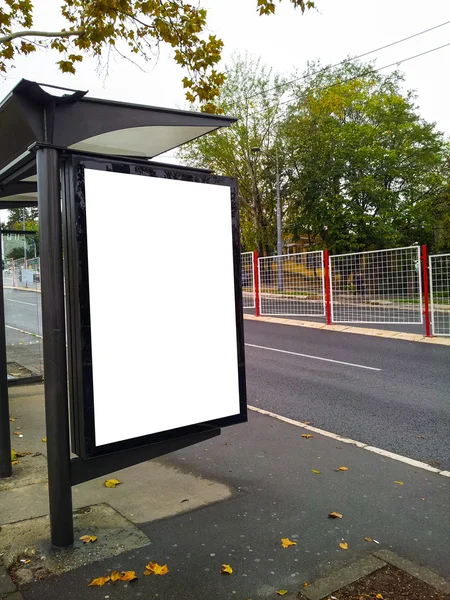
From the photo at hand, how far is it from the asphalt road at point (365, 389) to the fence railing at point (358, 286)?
1554mm

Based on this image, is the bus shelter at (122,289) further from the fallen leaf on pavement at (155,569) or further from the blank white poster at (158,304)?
the fallen leaf on pavement at (155,569)

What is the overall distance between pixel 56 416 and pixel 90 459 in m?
0.35

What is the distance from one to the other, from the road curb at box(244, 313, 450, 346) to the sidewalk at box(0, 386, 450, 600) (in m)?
7.79

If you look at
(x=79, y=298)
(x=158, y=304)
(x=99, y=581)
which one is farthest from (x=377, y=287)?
(x=99, y=581)

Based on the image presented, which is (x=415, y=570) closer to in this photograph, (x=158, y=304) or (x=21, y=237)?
(x=158, y=304)

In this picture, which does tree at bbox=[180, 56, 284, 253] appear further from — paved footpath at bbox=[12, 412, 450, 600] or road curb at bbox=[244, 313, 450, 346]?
paved footpath at bbox=[12, 412, 450, 600]

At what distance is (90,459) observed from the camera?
130 inches

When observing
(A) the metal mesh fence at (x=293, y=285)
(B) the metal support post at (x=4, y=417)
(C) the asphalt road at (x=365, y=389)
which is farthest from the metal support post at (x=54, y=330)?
(A) the metal mesh fence at (x=293, y=285)

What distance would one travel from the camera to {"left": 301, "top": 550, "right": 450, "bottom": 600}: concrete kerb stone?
2.81 metres

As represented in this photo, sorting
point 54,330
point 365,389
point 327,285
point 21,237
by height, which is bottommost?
point 365,389

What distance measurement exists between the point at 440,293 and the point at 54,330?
11269 millimetres

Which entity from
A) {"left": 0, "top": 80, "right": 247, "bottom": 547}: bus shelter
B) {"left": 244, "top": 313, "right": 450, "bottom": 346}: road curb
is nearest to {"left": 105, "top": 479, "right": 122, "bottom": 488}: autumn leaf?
{"left": 0, "top": 80, "right": 247, "bottom": 547}: bus shelter

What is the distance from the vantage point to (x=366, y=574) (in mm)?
2961

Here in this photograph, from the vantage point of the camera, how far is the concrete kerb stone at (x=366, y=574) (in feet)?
9.23
